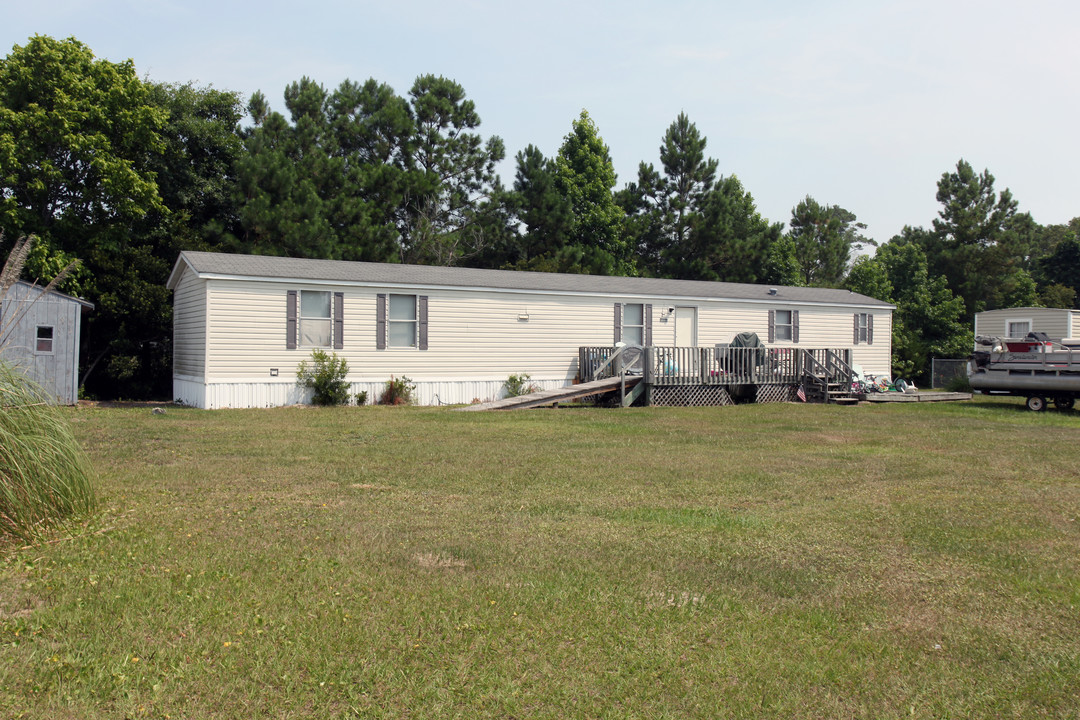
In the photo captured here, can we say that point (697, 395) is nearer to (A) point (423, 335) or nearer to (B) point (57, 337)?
(A) point (423, 335)

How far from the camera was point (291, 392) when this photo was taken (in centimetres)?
1731

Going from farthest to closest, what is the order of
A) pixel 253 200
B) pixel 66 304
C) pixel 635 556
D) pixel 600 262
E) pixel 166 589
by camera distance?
pixel 600 262
pixel 253 200
pixel 66 304
pixel 635 556
pixel 166 589

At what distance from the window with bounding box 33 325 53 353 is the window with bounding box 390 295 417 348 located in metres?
7.05

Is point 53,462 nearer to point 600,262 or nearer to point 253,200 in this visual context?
point 253,200

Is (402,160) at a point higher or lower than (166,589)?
higher

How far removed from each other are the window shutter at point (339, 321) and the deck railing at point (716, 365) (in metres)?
5.97

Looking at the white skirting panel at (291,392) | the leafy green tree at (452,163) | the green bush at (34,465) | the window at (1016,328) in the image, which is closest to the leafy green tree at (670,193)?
the leafy green tree at (452,163)

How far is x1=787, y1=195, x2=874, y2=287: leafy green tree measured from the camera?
4391 cm

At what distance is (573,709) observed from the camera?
3.31 m

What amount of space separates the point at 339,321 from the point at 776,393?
431 inches

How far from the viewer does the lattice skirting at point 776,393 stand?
20172 millimetres

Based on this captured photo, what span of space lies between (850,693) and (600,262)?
31365 millimetres

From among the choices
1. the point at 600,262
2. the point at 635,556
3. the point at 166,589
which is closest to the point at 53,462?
the point at 166,589

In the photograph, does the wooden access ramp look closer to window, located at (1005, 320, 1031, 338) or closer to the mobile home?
the mobile home
